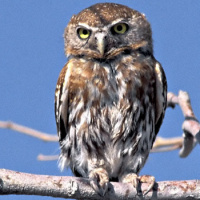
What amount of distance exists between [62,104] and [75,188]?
141 cm

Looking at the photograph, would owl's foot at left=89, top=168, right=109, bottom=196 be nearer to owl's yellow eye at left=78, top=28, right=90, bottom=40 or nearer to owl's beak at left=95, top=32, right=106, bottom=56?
owl's beak at left=95, top=32, right=106, bottom=56

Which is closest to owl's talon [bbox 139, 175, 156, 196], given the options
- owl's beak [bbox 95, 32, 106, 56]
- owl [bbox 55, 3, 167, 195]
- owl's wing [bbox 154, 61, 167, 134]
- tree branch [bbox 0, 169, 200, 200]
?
tree branch [bbox 0, 169, 200, 200]

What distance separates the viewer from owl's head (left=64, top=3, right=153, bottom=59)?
4586 mm

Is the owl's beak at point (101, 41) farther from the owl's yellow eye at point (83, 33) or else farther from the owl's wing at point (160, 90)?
the owl's wing at point (160, 90)

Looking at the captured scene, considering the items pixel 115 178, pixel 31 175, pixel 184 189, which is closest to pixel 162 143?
pixel 115 178

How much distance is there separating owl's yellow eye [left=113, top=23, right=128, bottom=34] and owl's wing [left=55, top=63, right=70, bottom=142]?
572mm

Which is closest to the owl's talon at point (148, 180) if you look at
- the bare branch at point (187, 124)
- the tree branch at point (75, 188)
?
the tree branch at point (75, 188)

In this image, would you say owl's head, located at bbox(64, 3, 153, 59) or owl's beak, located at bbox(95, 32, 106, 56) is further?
owl's head, located at bbox(64, 3, 153, 59)

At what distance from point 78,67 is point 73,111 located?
1.37 feet

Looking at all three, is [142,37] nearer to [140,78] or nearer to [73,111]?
[140,78]

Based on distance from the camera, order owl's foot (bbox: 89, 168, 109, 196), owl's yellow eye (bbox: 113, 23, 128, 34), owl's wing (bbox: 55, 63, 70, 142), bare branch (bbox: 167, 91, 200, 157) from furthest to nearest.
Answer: owl's yellow eye (bbox: 113, 23, 128, 34), owl's wing (bbox: 55, 63, 70, 142), bare branch (bbox: 167, 91, 200, 157), owl's foot (bbox: 89, 168, 109, 196)

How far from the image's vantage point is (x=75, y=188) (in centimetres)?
329

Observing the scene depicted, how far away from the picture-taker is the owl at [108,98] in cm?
442

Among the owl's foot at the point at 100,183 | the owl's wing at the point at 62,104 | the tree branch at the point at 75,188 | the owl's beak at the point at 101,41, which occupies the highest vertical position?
the owl's beak at the point at 101,41
